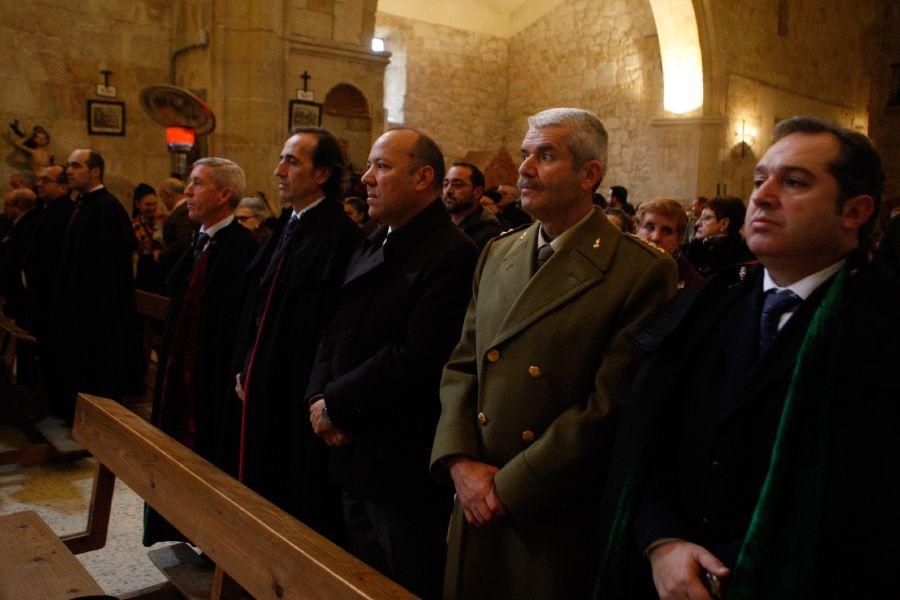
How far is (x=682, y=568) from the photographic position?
141cm

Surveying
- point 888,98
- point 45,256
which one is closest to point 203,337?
point 45,256

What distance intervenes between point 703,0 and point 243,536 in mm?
13977

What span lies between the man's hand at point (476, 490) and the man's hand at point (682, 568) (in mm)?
464

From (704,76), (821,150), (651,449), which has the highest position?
(704,76)

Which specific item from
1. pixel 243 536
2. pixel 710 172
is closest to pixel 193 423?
pixel 243 536

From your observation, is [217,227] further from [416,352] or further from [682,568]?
[682,568]

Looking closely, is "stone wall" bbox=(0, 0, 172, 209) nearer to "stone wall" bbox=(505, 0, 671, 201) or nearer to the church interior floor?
the church interior floor

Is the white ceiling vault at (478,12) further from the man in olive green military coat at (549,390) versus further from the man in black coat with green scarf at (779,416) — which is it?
the man in black coat with green scarf at (779,416)

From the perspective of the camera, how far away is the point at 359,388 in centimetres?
232

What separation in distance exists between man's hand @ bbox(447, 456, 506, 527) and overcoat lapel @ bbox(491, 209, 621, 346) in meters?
0.34

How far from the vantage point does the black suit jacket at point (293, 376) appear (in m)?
2.78

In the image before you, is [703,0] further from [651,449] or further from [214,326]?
[651,449]

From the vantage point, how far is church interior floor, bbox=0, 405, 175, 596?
10.6 ft

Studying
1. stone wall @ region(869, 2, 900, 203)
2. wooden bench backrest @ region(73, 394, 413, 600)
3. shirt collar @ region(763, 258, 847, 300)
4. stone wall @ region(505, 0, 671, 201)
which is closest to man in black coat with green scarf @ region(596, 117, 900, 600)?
shirt collar @ region(763, 258, 847, 300)
